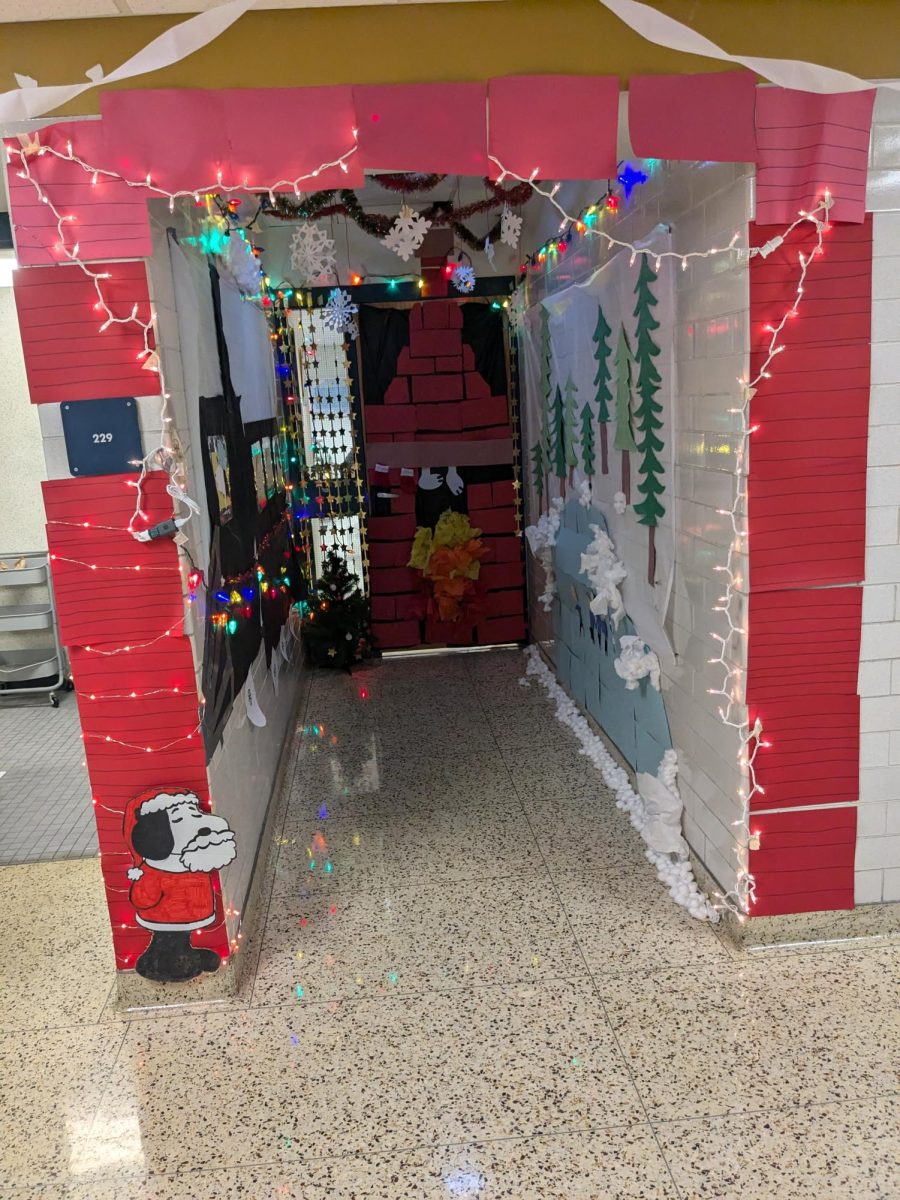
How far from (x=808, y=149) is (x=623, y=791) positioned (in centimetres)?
241

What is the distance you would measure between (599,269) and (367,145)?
162 cm

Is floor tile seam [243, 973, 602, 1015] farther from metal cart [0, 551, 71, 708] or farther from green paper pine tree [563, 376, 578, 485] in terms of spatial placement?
metal cart [0, 551, 71, 708]

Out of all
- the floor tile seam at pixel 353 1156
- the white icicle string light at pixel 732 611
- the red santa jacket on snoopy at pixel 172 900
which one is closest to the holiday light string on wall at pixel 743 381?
the white icicle string light at pixel 732 611

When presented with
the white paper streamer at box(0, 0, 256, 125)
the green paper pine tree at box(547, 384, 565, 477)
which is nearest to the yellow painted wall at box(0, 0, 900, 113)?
the white paper streamer at box(0, 0, 256, 125)

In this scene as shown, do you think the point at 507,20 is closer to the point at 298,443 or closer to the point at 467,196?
the point at 467,196

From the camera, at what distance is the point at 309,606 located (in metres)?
5.78

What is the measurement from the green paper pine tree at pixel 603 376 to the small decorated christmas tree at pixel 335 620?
234 centimetres

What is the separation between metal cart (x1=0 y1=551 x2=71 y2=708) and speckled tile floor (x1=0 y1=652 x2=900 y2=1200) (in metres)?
2.54

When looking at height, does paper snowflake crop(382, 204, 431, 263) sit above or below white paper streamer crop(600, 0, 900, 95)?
below

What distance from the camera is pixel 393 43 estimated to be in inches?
87.2

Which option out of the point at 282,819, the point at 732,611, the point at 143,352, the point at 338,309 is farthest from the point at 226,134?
the point at 338,309

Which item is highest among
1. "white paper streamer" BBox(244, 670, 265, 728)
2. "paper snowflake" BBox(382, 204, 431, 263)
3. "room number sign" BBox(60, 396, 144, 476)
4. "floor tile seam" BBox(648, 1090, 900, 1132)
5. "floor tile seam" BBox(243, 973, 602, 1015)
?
"paper snowflake" BBox(382, 204, 431, 263)

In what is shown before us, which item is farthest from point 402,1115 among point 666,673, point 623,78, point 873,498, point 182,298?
point 623,78

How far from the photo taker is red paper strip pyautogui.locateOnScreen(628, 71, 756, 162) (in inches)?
87.0
